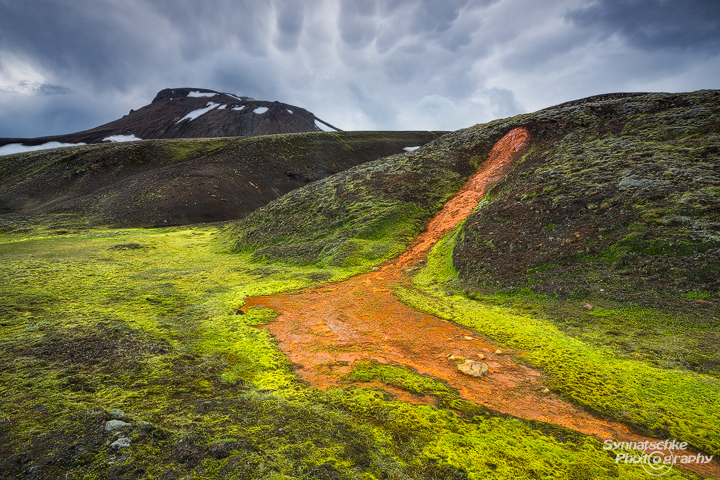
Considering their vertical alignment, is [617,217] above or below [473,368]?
above

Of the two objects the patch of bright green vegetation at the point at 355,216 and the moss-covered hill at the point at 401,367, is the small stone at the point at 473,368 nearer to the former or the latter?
the moss-covered hill at the point at 401,367

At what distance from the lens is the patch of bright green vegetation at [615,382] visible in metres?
4.05

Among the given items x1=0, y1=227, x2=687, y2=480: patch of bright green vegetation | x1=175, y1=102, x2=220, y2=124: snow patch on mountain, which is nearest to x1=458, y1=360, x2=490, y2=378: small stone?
x1=0, y1=227, x2=687, y2=480: patch of bright green vegetation

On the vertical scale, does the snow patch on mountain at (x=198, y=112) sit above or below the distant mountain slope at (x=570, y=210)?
above

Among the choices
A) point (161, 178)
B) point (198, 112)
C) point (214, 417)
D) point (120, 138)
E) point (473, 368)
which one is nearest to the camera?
point (214, 417)

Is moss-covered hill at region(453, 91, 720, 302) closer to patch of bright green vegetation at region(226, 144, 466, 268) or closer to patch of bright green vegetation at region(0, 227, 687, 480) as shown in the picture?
patch of bright green vegetation at region(226, 144, 466, 268)

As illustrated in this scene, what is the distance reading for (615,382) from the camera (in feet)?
16.1

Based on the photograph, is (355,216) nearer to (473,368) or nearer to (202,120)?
(473,368)

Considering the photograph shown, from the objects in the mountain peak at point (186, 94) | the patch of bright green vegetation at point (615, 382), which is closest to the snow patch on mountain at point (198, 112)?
the mountain peak at point (186, 94)

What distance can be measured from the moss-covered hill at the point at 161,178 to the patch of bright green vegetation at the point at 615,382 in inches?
1294

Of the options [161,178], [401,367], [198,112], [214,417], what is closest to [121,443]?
[214,417]

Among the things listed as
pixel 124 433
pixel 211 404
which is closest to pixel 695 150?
pixel 211 404

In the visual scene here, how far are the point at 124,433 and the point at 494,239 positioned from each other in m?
11.0

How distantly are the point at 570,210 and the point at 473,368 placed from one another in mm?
7899
